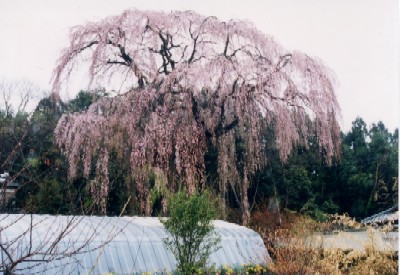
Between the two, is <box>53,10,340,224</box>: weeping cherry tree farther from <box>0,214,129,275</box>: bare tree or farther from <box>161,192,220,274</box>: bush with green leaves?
<box>161,192,220,274</box>: bush with green leaves

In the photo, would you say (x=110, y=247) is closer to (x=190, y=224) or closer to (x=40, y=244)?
(x=190, y=224)

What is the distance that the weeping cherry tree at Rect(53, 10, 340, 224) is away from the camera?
9.77 m

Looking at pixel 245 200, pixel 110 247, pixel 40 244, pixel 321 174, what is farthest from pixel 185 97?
pixel 321 174

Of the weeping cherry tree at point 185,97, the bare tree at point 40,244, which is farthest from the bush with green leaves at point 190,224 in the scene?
the weeping cherry tree at point 185,97

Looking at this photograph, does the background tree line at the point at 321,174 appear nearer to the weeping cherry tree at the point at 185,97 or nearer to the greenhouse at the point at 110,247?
the weeping cherry tree at the point at 185,97

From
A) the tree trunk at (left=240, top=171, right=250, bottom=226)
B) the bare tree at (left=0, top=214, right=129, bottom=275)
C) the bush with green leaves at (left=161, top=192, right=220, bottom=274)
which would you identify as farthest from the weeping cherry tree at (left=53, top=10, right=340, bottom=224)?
the bush with green leaves at (left=161, top=192, right=220, bottom=274)

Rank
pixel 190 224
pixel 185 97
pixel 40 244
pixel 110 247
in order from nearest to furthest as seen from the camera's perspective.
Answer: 1. pixel 40 244
2. pixel 190 224
3. pixel 110 247
4. pixel 185 97

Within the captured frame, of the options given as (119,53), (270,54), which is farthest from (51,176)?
(270,54)

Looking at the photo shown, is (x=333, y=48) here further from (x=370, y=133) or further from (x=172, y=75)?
(x=370, y=133)

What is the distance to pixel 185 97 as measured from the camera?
1010 centimetres

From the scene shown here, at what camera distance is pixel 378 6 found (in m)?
7.68

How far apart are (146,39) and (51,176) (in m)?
6.23

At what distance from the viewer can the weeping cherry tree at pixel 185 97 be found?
977 cm

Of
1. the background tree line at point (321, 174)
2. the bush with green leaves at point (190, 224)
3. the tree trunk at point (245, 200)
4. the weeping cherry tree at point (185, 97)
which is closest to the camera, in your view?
the bush with green leaves at point (190, 224)
